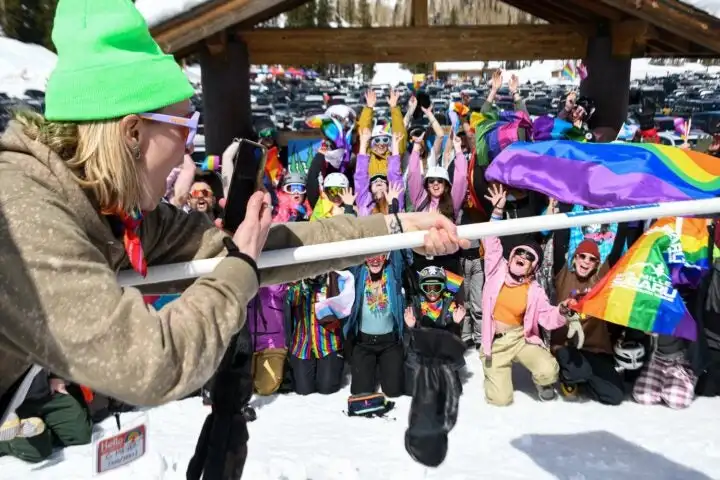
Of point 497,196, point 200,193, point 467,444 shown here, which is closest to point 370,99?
point 497,196

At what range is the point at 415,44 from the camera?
596 centimetres

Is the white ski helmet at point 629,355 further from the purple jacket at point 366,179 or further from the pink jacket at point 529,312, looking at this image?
the purple jacket at point 366,179

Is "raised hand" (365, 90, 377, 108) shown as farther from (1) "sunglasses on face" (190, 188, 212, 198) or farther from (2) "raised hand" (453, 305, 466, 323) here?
(2) "raised hand" (453, 305, 466, 323)

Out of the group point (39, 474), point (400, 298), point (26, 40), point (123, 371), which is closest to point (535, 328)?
point (400, 298)

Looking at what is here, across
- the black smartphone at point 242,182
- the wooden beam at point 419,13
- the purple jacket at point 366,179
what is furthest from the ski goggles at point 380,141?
the black smartphone at point 242,182

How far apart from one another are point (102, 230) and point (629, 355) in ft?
12.9

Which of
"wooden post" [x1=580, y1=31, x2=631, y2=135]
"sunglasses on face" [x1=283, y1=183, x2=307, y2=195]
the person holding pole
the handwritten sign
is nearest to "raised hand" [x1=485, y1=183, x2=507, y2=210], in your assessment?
"sunglasses on face" [x1=283, y1=183, x2=307, y2=195]

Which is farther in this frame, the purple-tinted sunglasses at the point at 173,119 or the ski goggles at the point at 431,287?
the ski goggles at the point at 431,287

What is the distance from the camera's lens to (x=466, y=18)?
682 centimetres

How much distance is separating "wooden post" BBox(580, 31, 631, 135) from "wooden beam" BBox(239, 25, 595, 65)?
0.16 metres

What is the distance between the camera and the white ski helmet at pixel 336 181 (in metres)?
5.27

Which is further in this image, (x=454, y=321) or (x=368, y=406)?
(x=454, y=321)

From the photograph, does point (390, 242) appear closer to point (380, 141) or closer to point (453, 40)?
point (380, 141)

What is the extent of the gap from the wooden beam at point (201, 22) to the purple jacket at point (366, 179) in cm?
152
